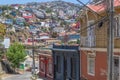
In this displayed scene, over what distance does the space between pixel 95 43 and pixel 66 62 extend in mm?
7472

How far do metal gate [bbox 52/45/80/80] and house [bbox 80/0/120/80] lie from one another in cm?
132

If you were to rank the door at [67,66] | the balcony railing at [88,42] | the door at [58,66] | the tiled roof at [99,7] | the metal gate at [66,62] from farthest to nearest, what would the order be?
the door at [58,66], the door at [67,66], the metal gate at [66,62], the balcony railing at [88,42], the tiled roof at [99,7]

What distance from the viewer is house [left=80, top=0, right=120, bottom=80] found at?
24786mm

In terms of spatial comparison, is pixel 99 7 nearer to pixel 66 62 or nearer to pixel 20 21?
pixel 66 62

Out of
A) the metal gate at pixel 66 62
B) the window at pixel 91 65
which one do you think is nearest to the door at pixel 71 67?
the metal gate at pixel 66 62

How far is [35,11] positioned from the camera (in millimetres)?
191500

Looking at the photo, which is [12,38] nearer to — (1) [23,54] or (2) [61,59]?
(1) [23,54]

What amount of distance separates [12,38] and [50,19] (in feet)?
216

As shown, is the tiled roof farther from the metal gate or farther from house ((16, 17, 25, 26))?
house ((16, 17, 25, 26))

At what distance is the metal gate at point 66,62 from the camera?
32.3 metres

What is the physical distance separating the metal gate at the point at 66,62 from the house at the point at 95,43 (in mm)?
1317

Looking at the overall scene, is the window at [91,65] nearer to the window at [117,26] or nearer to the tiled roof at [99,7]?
the tiled roof at [99,7]

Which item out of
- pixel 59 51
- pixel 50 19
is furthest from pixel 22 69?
pixel 50 19

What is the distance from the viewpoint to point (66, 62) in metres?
34.9
